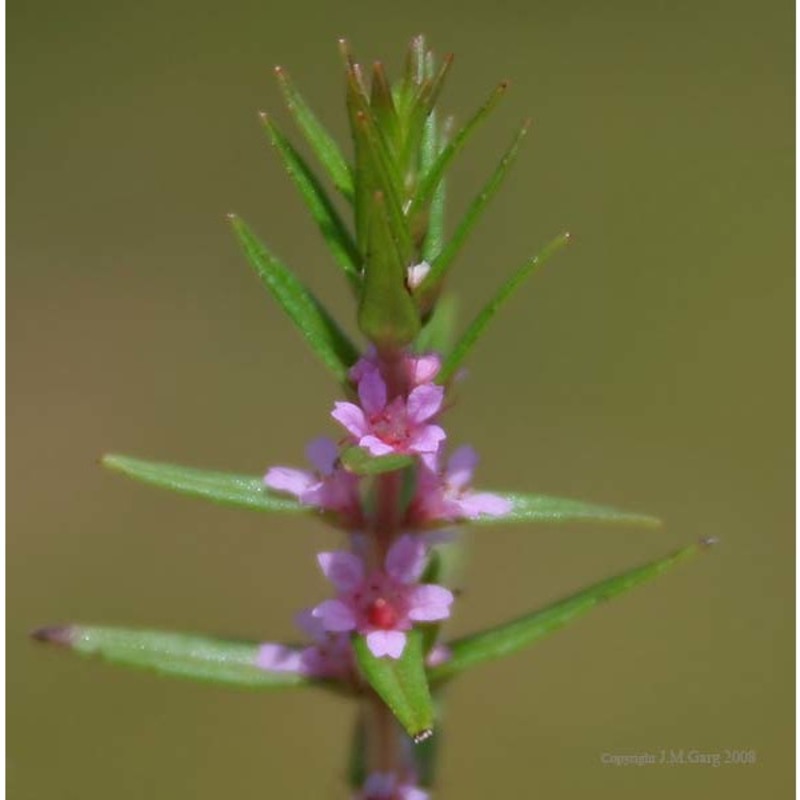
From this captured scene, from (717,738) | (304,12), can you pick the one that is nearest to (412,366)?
(717,738)

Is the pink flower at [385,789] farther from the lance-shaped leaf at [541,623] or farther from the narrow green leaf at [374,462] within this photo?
the narrow green leaf at [374,462]

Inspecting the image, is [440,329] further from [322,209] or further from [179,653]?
[179,653]

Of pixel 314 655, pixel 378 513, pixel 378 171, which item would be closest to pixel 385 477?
pixel 378 513

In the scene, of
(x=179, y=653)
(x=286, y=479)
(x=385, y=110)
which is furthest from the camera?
(x=179, y=653)

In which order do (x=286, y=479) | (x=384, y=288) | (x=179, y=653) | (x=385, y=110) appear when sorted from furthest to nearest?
(x=179, y=653), (x=286, y=479), (x=385, y=110), (x=384, y=288)

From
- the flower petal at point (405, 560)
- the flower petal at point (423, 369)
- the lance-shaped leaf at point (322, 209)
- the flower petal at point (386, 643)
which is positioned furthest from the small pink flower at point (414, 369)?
the flower petal at point (386, 643)

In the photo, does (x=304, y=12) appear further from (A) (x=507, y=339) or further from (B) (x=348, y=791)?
(B) (x=348, y=791)
